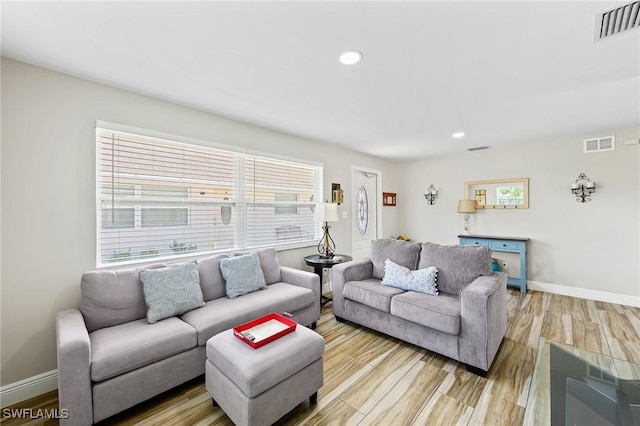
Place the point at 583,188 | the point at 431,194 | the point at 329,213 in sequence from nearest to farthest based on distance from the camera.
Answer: the point at 329,213
the point at 583,188
the point at 431,194

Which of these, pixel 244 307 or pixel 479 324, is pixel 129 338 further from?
pixel 479 324

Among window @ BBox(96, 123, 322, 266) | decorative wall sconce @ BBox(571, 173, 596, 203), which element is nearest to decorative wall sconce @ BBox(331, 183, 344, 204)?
window @ BBox(96, 123, 322, 266)

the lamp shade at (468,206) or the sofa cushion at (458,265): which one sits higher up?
the lamp shade at (468,206)

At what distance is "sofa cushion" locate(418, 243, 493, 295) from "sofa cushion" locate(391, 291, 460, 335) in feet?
0.43

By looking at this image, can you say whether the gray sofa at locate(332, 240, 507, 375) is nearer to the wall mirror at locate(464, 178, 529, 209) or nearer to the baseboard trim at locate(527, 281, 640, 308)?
the baseboard trim at locate(527, 281, 640, 308)

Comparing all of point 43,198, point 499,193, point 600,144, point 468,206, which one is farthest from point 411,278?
point 600,144

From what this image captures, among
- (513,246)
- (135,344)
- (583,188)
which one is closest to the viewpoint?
(135,344)

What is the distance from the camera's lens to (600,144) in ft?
12.2

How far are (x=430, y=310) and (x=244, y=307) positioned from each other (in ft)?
5.34

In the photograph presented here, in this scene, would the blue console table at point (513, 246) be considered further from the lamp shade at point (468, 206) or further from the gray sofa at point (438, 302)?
the gray sofa at point (438, 302)

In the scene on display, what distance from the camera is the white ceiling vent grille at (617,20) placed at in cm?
143

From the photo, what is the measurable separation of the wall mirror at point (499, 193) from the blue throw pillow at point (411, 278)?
284 centimetres

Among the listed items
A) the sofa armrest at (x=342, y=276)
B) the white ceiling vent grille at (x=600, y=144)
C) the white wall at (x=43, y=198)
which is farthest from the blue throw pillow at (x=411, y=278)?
the white ceiling vent grille at (x=600, y=144)

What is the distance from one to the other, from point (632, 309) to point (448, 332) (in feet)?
10.7
